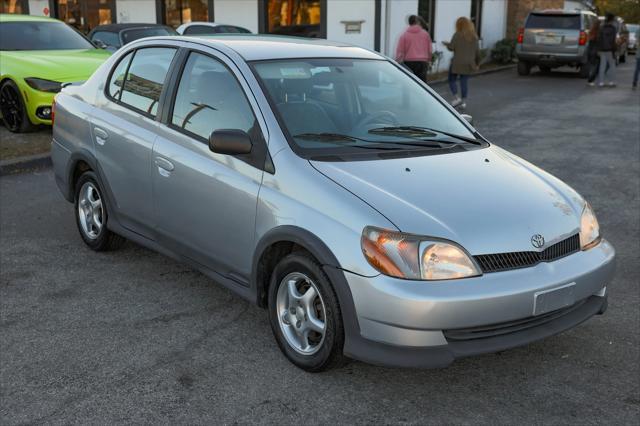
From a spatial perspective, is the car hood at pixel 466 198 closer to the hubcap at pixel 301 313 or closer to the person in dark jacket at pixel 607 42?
the hubcap at pixel 301 313

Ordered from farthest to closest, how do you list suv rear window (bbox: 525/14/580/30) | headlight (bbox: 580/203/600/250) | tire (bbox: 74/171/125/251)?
1. suv rear window (bbox: 525/14/580/30)
2. tire (bbox: 74/171/125/251)
3. headlight (bbox: 580/203/600/250)

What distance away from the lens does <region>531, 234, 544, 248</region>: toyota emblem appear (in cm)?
360

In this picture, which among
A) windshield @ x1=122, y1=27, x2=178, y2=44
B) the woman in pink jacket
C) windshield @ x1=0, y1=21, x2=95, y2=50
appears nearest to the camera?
windshield @ x1=0, y1=21, x2=95, y2=50

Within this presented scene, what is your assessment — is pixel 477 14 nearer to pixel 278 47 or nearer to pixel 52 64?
pixel 52 64

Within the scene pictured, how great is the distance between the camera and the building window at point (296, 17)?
67.6ft

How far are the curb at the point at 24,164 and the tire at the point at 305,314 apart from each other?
→ 217 inches

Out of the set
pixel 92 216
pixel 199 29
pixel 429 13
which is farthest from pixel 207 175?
pixel 429 13

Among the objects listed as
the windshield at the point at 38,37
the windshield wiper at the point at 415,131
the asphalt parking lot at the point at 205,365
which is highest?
the windshield at the point at 38,37

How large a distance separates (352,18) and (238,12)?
3565 mm

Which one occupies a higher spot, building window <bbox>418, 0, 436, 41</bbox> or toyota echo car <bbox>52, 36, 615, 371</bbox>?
building window <bbox>418, 0, 436, 41</bbox>

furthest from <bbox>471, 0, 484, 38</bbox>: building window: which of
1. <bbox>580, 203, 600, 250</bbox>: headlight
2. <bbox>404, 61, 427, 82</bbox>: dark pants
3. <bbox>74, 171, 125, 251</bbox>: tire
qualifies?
<bbox>580, 203, 600, 250</bbox>: headlight

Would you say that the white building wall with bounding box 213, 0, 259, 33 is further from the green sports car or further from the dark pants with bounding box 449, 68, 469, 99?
the green sports car

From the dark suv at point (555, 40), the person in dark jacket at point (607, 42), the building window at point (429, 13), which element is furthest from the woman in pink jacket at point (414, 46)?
the dark suv at point (555, 40)

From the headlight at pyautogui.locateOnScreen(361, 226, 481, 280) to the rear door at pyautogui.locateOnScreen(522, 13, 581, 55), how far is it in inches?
792
